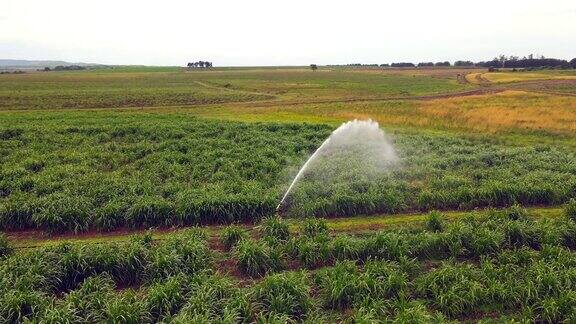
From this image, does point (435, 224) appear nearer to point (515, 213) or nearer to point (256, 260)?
point (515, 213)

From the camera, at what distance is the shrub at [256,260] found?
1340 cm

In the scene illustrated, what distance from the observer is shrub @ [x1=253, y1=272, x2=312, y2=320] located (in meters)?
11.2

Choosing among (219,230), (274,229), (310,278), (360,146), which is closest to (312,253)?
(310,278)

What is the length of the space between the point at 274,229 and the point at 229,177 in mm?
7177

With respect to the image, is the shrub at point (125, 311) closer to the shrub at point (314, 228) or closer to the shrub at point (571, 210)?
the shrub at point (314, 228)

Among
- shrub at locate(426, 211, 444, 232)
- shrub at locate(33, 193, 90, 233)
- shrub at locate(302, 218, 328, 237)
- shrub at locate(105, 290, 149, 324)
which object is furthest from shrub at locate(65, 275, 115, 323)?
shrub at locate(426, 211, 444, 232)

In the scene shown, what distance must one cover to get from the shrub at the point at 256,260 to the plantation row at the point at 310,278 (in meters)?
0.03

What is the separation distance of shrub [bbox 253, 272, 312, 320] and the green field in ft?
0.12

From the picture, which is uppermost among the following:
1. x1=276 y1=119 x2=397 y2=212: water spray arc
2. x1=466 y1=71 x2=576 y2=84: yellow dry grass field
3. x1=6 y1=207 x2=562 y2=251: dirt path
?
x1=466 y1=71 x2=576 y2=84: yellow dry grass field

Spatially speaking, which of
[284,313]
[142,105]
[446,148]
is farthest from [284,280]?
[142,105]

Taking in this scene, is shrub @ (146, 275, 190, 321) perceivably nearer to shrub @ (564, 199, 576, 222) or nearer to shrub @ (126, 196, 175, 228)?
shrub @ (126, 196, 175, 228)

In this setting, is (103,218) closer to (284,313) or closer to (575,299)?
(284,313)

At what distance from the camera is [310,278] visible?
13.1 meters

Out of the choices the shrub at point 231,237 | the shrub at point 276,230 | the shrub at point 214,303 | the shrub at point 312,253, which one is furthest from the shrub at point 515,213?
the shrub at point 214,303
